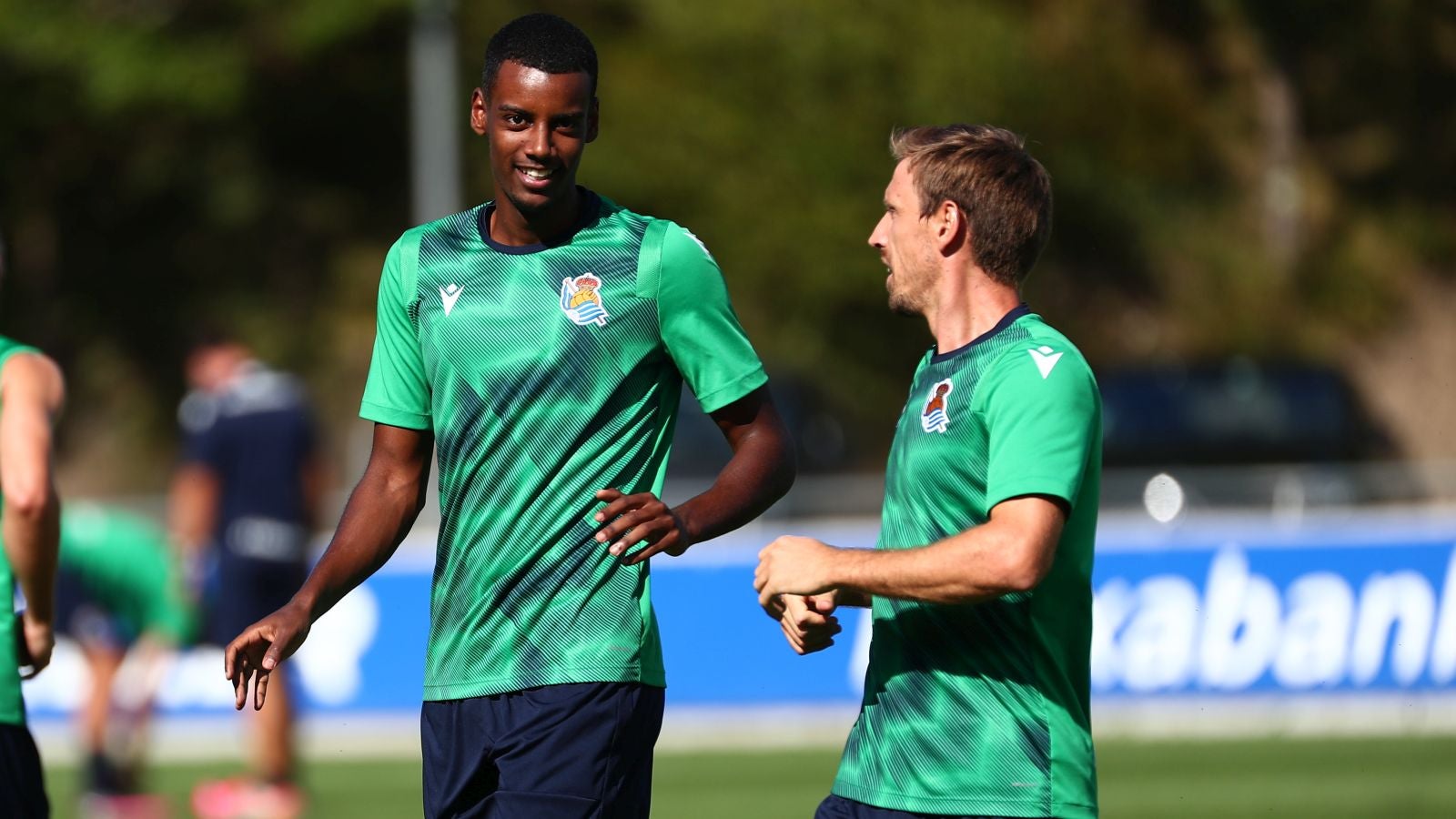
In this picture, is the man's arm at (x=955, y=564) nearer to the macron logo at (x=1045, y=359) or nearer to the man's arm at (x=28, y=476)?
the macron logo at (x=1045, y=359)

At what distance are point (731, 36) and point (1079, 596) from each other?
25154 millimetres

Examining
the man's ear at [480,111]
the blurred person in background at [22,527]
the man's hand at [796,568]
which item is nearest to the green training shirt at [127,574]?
the blurred person in background at [22,527]

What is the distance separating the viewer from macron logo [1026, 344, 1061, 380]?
13.4 ft

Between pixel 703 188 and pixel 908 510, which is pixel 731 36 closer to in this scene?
pixel 703 188

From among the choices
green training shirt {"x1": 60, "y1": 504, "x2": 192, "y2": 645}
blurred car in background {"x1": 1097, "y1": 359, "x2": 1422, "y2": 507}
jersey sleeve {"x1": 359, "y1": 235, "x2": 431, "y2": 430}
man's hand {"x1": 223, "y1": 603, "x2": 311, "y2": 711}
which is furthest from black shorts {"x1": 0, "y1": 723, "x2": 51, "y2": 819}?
blurred car in background {"x1": 1097, "y1": 359, "x2": 1422, "y2": 507}

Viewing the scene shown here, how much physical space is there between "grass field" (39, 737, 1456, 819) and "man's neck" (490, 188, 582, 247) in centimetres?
583

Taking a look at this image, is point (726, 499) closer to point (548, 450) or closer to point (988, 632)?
point (548, 450)

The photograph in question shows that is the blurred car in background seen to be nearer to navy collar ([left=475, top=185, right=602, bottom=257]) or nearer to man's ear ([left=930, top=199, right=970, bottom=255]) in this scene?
navy collar ([left=475, top=185, right=602, bottom=257])

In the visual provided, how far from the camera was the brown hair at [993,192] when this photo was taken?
4234 mm

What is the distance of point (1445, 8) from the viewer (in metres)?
21.0

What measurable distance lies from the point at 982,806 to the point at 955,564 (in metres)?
0.52

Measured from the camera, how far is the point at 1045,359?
4109mm

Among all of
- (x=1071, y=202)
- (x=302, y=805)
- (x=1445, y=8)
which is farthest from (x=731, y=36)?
(x=302, y=805)

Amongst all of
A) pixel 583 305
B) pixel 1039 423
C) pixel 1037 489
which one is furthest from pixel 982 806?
pixel 583 305
